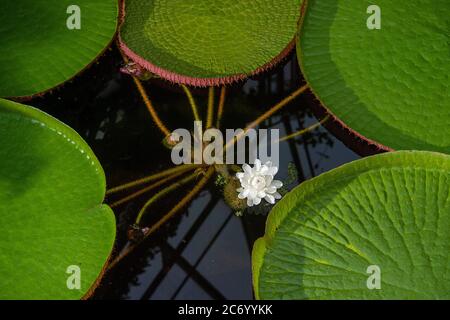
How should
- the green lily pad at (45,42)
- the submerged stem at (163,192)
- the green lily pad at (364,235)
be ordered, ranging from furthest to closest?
the submerged stem at (163,192)
the green lily pad at (45,42)
the green lily pad at (364,235)

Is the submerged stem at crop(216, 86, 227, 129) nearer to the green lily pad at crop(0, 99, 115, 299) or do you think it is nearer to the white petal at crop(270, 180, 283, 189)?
the white petal at crop(270, 180, 283, 189)

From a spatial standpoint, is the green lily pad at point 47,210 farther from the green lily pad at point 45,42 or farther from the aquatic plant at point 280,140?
the green lily pad at point 45,42

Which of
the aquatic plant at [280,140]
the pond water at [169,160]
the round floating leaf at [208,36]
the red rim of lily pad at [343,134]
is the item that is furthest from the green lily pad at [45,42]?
the red rim of lily pad at [343,134]

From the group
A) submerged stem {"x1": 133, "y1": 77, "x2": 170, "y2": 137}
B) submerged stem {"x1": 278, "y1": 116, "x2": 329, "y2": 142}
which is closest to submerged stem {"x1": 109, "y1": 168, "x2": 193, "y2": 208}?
submerged stem {"x1": 133, "y1": 77, "x2": 170, "y2": 137}

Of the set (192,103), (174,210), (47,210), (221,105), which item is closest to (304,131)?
(221,105)
